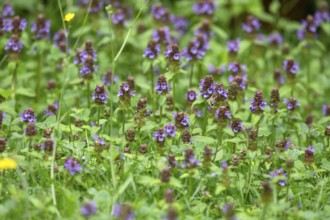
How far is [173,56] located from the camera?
4023 mm

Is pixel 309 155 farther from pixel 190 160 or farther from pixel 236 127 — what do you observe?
pixel 190 160

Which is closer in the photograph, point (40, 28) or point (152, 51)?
point (152, 51)

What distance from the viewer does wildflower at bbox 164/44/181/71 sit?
4008 mm

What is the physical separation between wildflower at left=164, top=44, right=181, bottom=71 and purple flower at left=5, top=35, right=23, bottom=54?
1.01 meters

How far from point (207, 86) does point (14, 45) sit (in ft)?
4.73

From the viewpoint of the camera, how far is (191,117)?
3924 mm

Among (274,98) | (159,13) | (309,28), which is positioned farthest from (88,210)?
(309,28)

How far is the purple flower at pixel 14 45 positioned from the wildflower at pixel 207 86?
139 cm

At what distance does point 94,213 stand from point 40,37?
2.30 meters

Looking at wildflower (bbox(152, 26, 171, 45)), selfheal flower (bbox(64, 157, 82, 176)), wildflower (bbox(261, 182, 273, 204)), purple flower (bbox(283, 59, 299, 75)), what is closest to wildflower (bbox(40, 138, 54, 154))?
selfheal flower (bbox(64, 157, 82, 176))

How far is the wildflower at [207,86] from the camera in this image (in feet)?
11.8

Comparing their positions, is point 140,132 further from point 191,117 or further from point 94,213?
point 94,213

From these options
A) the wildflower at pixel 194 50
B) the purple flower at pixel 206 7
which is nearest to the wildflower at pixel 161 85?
the wildflower at pixel 194 50

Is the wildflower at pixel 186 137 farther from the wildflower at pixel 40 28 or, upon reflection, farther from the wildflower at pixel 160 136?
the wildflower at pixel 40 28
